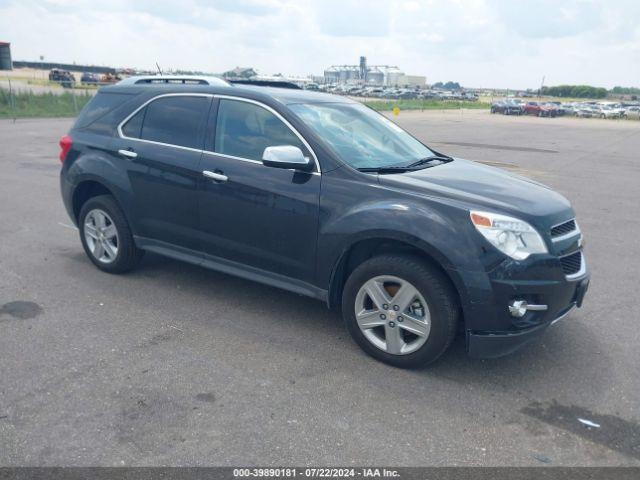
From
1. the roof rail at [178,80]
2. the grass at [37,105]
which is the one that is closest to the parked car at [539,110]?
the grass at [37,105]

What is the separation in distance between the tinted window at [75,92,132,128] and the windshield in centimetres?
196

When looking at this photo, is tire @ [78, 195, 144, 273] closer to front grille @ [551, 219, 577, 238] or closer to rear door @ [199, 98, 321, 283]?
rear door @ [199, 98, 321, 283]

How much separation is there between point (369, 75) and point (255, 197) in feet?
459

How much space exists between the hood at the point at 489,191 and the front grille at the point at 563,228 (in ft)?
0.15

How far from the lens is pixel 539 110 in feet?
194

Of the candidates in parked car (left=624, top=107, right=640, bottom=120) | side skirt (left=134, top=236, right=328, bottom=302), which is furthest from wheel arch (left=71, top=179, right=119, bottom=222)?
parked car (left=624, top=107, right=640, bottom=120)

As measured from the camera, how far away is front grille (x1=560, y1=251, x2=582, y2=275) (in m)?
3.97

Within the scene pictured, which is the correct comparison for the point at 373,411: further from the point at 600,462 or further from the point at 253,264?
the point at 253,264

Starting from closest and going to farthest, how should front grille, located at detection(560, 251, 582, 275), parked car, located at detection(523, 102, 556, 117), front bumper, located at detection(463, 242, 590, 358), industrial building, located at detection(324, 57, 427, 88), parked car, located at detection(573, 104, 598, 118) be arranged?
front bumper, located at detection(463, 242, 590, 358) → front grille, located at detection(560, 251, 582, 275) → parked car, located at detection(523, 102, 556, 117) → parked car, located at detection(573, 104, 598, 118) → industrial building, located at detection(324, 57, 427, 88)

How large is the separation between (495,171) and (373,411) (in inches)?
94.7

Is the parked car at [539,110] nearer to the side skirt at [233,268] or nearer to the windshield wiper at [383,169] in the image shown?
the windshield wiper at [383,169]

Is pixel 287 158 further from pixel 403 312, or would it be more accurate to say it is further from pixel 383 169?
pixel 403 312

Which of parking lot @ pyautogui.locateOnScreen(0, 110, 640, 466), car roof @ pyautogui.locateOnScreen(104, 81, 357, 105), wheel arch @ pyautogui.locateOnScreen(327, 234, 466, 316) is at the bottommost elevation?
parking lot @ pyautogui.locateOnScreen(0, 110, 640, 466)

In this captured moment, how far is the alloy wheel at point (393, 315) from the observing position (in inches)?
156
